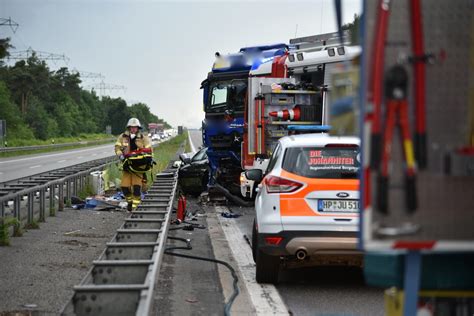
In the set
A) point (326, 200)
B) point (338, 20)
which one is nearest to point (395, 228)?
point (338, 20)

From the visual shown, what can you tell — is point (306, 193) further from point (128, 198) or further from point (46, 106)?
point (46, 106)

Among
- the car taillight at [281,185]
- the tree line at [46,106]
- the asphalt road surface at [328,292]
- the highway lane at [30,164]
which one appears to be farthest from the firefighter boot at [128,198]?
the tree line at [46,106]

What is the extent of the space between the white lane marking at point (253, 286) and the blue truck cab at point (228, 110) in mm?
6333

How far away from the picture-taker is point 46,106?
11600 cm

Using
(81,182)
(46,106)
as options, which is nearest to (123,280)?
(81,182)

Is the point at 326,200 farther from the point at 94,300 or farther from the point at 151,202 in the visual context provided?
the point at 151,202

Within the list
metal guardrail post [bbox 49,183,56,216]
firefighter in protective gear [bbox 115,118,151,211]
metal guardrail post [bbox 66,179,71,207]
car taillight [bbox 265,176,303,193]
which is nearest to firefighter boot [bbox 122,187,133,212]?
firefighter in protective gear [bbox 115,118,151,211]

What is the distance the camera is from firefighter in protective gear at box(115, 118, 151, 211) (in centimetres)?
1566

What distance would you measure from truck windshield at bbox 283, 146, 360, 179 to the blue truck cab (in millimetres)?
10865

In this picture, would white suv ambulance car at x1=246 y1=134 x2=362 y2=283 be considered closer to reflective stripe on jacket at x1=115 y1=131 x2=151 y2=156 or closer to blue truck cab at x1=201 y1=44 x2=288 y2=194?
reflective stripe on jacket at x1=115 y1=131 x2=151 y2=156

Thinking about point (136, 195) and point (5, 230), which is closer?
point (5, 230)

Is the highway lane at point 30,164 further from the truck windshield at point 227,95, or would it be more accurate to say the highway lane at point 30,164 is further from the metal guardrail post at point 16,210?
the metal guardrail post at point 16,210

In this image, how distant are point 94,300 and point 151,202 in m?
7.98

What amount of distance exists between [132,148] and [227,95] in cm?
522
